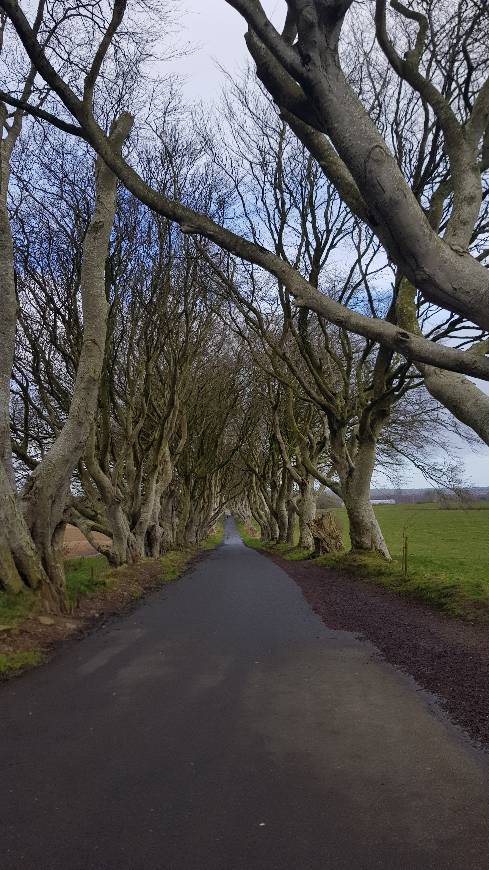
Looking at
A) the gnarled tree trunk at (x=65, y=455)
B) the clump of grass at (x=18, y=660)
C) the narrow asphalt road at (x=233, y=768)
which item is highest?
the gnarled tree trunk at (x=65, y=455)

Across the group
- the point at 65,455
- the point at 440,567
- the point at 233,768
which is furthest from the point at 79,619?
the point at 440,567

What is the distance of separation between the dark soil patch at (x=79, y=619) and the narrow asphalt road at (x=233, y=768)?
1.93 ft

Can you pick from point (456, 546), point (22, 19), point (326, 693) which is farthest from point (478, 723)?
point (456, 546)

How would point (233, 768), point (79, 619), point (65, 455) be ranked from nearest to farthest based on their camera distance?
point (233, 768), point (79, 619), point (65, 455)

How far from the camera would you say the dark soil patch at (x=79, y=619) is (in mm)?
6762

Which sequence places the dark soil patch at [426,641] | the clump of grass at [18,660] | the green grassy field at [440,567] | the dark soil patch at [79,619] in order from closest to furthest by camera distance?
the dark soil patch at [426,641] → the clump of grass at [18,660] → the dark soil patch at [79,619] → the green grassy field at [440,567]

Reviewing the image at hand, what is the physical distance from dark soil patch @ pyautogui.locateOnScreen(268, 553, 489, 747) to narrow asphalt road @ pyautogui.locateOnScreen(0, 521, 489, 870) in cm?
23

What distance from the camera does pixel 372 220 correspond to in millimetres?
5242

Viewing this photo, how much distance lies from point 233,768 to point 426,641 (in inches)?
164

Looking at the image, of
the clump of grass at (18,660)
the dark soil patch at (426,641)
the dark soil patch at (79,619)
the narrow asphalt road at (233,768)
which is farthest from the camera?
the dark soil patch at (79,619)

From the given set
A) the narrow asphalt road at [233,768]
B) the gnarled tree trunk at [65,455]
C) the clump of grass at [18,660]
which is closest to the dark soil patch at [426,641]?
the narrow asphalt road at [233,768]

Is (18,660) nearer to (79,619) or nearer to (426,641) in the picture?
(79,619)

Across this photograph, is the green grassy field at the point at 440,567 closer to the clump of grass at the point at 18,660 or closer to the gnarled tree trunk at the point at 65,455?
the clump of grass at the point at 18,660

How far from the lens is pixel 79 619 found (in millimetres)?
8523
